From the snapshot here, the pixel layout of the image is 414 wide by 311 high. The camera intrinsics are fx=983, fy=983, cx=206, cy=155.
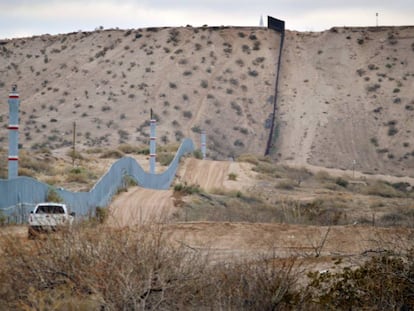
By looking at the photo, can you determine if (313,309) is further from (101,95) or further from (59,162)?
(101,95)

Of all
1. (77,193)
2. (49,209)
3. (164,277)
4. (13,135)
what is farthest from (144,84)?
(164,277)

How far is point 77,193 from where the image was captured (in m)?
30.3

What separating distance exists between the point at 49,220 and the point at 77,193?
51.7 ft

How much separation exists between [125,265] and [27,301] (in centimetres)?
134

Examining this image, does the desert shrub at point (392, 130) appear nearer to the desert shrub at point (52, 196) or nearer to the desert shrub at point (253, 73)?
the desert shrub at point (253, 73)

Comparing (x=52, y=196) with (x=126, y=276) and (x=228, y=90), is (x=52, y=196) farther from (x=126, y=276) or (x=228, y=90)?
(x=228, y=90)

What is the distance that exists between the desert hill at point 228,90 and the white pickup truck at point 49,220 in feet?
168

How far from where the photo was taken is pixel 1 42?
342 feet

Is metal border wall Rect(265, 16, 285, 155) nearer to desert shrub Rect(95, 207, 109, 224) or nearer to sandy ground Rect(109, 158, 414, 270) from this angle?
sandy ground Rect(109, 158, 414, 270)

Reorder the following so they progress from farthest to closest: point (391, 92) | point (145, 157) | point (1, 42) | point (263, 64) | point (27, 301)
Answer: point (1, 42) → point (263, 64) → point (391, 92) → point (145, 157) → point (27, 301)

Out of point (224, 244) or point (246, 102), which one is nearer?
point (224, 244)

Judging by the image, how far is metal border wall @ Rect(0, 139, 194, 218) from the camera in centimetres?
2639

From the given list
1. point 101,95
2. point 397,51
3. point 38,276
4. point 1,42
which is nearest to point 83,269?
point 38,276

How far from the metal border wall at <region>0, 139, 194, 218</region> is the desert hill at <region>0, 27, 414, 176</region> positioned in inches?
1369
